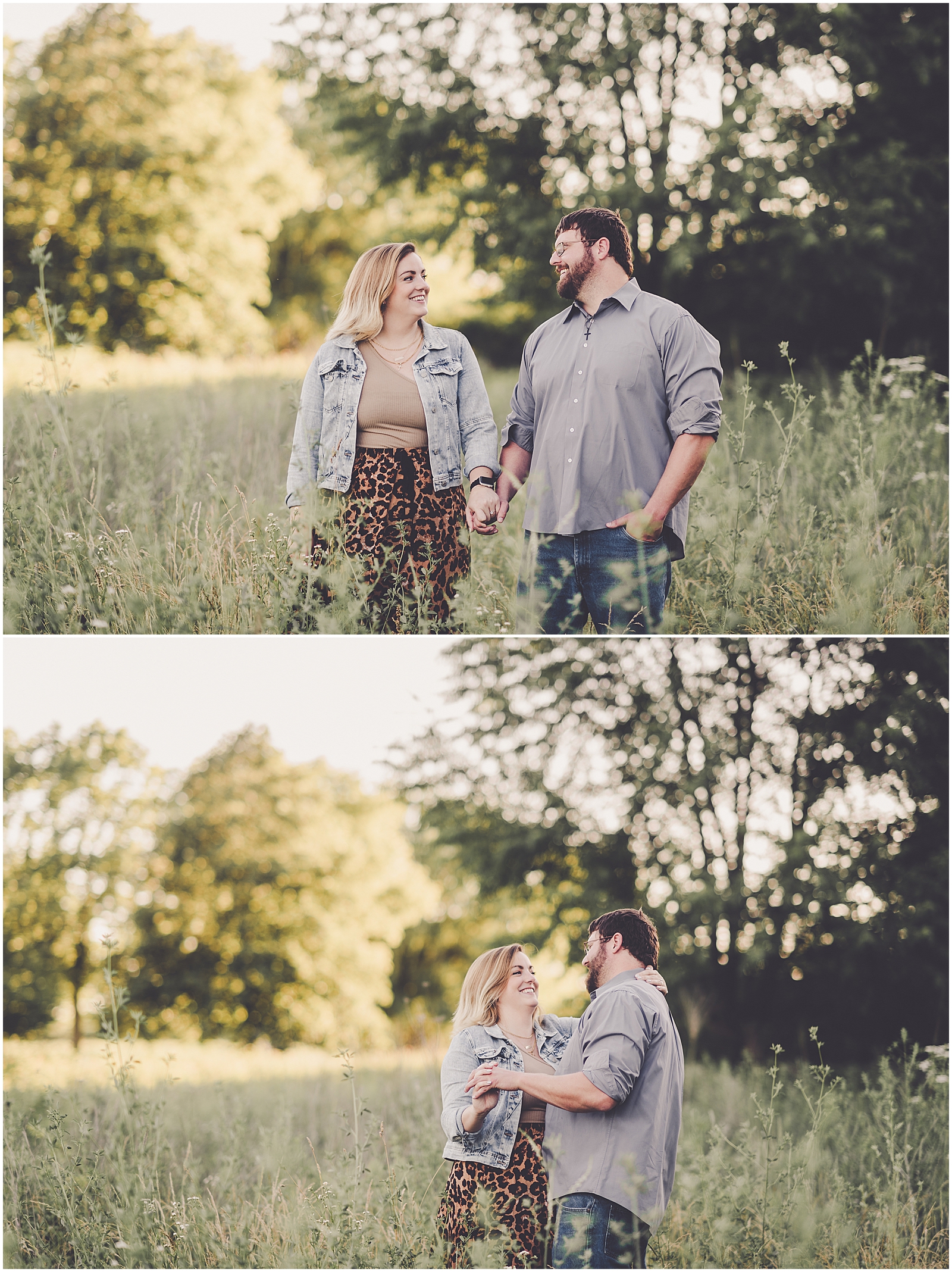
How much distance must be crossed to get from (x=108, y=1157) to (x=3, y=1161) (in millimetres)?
681

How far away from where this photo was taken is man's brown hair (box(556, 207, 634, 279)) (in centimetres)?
377

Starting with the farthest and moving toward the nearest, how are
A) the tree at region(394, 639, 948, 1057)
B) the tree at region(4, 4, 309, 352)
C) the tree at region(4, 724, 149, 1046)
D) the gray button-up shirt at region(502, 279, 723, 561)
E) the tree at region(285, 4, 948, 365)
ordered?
the tree at region(4, 4, 309, 352) → the tree at region(4, 724, 149, 1046) → the tree at region(285, 4, 948, 365) → the tree at region(394, 639, 948, 1057) → the gray button-up shirt at region(502, 279, 723, 561)

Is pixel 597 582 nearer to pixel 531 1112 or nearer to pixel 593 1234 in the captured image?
pixel 531 1112

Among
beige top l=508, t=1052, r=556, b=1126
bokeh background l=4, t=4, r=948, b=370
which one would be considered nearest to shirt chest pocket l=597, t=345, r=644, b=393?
beige top l=508, t=1052, r=556, b=1126


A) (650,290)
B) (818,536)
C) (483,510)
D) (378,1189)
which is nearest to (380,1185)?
(378,1189)

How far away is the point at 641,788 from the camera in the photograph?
7.12 metres

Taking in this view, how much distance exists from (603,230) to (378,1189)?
437 centimetres

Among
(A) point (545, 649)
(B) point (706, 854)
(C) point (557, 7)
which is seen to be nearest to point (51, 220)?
(C) point (557, 7)

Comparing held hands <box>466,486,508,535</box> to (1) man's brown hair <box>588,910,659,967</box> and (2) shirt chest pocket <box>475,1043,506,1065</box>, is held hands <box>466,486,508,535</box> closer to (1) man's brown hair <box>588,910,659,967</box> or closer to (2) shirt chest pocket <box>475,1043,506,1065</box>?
(1) man's brown hair <box>588,910,659,967</box>

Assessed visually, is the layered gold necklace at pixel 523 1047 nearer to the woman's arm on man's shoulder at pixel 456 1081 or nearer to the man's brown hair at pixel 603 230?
the woman's arm on man's shoulder at pixel 456 1081

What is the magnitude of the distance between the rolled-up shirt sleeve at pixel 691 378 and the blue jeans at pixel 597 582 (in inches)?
19.1

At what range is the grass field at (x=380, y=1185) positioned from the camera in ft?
12.9

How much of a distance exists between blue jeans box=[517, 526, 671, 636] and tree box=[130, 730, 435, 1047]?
12.5 m

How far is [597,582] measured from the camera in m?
3.74
